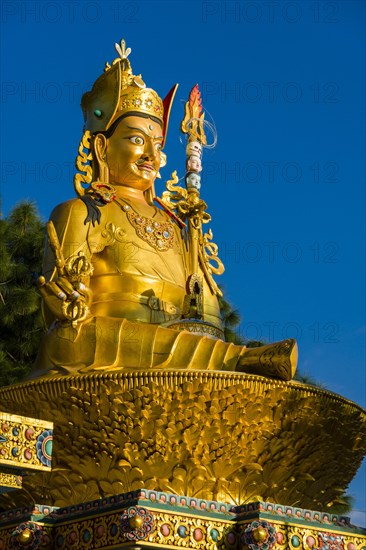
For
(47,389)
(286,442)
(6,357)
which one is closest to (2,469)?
(47,389)

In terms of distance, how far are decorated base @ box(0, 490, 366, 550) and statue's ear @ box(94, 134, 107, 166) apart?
3.94 m

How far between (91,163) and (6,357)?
4.97 meters

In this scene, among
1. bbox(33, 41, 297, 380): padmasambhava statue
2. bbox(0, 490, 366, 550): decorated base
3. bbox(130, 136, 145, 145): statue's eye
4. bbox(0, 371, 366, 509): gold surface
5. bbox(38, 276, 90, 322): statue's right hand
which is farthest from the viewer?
bbox(130, 136, 145, 145): statue's eye

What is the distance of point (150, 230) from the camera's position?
32.4 ft

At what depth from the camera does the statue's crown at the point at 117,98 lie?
10.3 m

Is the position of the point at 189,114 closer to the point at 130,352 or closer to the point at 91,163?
the point at 91,163

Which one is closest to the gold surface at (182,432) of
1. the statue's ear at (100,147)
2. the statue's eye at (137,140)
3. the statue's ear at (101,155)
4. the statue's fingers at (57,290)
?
the statue's fingers at (57,290)

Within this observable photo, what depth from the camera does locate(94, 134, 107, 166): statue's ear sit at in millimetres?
10336

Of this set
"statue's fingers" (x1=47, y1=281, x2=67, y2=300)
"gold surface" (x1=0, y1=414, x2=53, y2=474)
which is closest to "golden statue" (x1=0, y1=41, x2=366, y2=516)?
"statue's fingers" (x1=47, y1=281, x2=67, y2=300)

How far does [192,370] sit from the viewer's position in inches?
303

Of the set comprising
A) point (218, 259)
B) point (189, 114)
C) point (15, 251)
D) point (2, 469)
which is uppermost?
point (15, 251)

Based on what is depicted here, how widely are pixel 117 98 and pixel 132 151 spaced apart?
53cm

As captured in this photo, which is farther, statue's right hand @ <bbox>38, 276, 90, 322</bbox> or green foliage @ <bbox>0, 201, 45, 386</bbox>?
green foliage @ <bbox>0, 201, 45, 386</bbox>

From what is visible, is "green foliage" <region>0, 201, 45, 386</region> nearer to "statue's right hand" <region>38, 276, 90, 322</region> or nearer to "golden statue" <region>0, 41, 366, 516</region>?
"golden statue" <region>0, 41, 366, 516</region>
